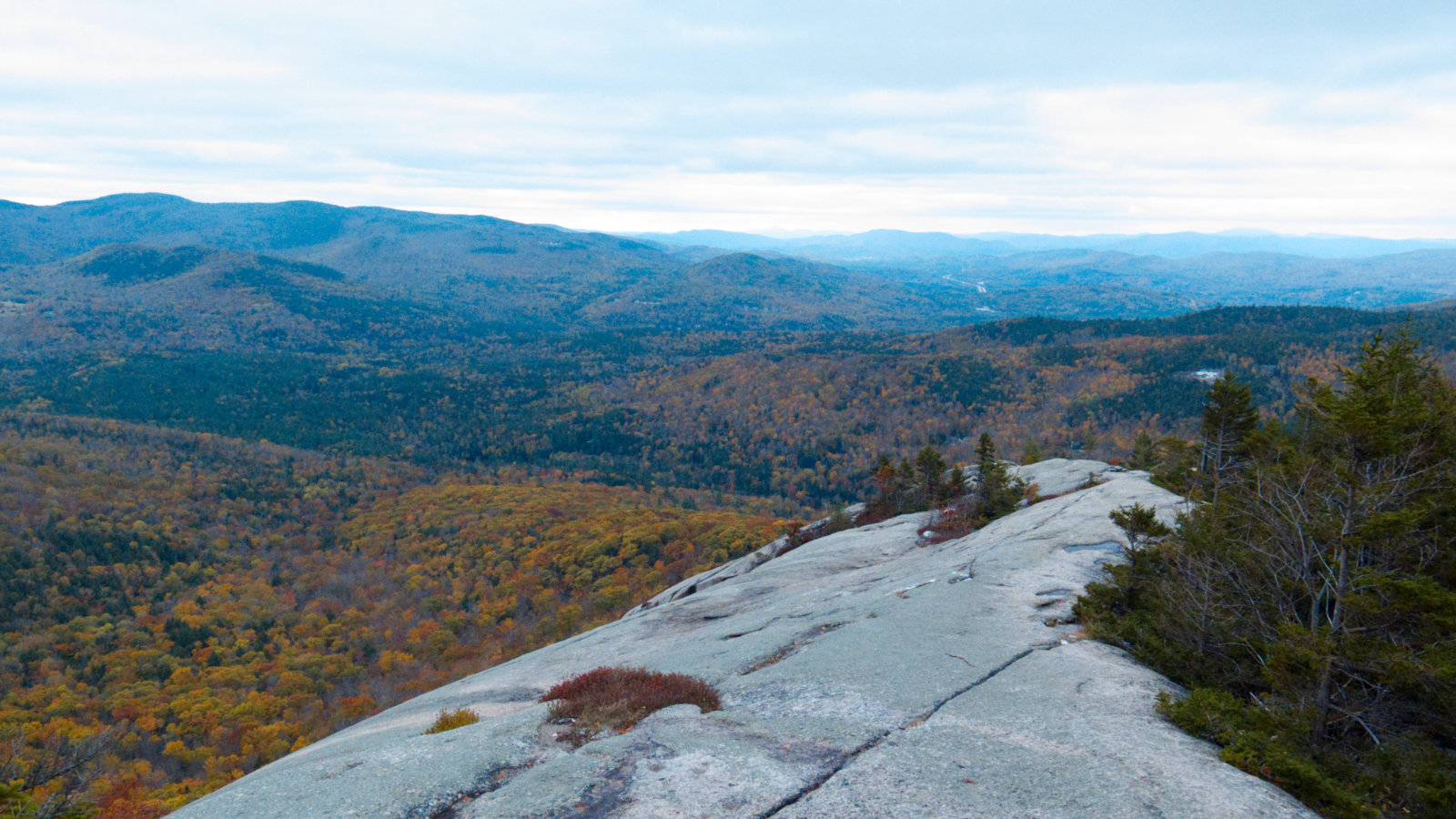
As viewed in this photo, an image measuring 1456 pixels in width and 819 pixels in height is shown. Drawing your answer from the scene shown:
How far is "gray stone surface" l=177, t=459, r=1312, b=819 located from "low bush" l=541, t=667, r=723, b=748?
45 cm

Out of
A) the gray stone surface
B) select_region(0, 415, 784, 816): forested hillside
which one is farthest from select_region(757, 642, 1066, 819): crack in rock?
select_region(0, 415, 784, 816): forested hillside

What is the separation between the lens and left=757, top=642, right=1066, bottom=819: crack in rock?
9742 mm

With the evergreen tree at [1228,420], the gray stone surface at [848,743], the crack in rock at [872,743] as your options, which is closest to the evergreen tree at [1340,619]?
the gray stone surface at [848,743]

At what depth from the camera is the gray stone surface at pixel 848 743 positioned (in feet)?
32.0

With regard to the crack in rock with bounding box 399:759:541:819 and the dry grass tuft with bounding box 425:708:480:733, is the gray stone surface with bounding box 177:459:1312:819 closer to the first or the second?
the crack in rock with bounding box 399:759:541:819

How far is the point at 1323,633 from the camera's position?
11.8 m

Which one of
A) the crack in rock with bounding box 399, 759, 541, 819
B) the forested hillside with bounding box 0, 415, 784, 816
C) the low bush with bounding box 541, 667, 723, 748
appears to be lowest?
the forested hillside with bounding box 0, 415, 784, 816

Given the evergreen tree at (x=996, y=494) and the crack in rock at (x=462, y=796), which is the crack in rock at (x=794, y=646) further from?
the evergreen tree at (x=996, y=494)

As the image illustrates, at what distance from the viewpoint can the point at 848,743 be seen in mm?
11609

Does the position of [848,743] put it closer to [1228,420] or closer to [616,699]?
[616,699]

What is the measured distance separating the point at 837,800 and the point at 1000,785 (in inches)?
102

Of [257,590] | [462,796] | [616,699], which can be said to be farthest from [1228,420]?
[257,590]

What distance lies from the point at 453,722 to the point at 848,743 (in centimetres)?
946

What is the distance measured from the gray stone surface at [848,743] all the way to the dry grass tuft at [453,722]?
346 millimetres
